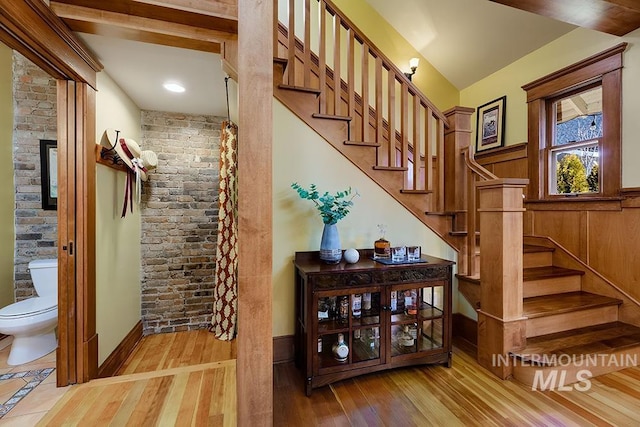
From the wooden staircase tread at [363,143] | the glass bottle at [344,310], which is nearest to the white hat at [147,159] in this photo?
the wooden staircase tread at [363,143]

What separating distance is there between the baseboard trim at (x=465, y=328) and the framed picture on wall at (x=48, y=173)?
3.83 meters

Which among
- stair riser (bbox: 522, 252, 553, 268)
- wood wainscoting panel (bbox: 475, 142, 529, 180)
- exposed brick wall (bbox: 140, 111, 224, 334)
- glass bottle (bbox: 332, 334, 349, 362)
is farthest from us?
wood wainscoting panel (bbox: 475, 142, 529, 180)

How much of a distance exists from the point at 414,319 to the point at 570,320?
4.46ft

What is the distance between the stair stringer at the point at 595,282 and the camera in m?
2.33

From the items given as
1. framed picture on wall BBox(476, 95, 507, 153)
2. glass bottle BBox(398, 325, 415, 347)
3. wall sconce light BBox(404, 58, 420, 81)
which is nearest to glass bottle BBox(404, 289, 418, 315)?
glass bottle BBox(398, 325, 415, 347)

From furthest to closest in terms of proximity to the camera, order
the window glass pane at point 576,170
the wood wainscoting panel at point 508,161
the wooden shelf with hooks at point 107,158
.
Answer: the wood wainscoting panel at point 508,161 → the window glass pane at point 576,170 → the wooden shelf with hooks at point 107,158

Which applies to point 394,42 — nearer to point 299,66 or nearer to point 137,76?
point 299,66

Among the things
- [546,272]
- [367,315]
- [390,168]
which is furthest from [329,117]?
[546,272]

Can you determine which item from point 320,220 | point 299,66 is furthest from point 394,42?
point 320,220

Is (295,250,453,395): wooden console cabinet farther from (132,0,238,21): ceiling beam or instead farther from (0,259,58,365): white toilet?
(0,259,58,365): white toilet

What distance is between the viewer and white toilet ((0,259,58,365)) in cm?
204

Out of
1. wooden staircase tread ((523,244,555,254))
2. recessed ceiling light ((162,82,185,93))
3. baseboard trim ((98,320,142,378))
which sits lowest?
baseboard trim ((98,320,142,378))

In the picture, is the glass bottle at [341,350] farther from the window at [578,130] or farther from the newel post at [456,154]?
the window at [578,130]

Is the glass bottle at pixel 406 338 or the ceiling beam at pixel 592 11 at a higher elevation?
the ceiling beam at pixel 592 11
